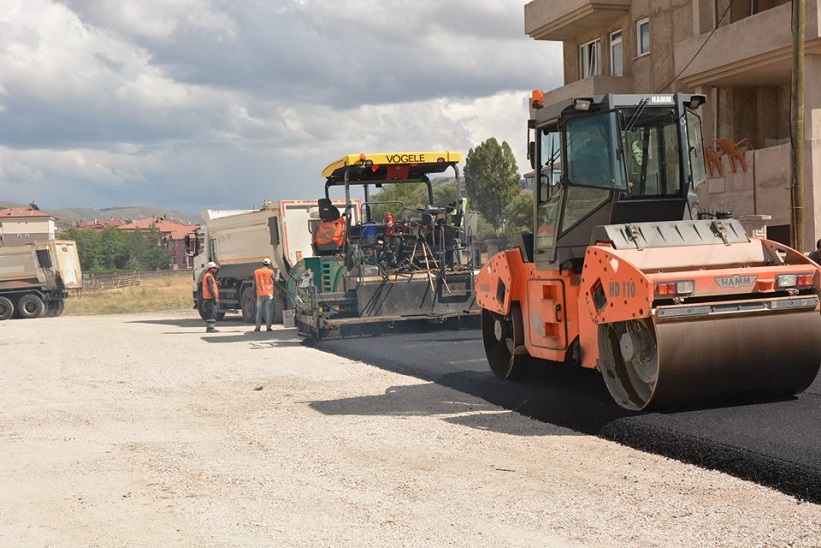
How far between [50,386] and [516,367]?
5779 mm

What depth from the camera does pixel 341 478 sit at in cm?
627

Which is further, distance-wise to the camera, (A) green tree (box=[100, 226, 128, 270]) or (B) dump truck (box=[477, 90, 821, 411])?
(A) green tree (box=[100, 226, 128, 270])

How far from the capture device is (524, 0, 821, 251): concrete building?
17750 millimetres

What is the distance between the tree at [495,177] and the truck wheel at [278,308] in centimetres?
4390

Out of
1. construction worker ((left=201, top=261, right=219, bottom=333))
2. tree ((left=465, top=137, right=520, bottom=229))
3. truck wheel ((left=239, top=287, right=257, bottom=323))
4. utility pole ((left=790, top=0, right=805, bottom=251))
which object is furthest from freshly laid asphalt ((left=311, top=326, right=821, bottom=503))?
tree ((left=465, top=137, right=520, bottom=229))

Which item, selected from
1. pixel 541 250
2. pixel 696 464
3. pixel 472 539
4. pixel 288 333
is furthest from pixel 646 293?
pixel 288 333


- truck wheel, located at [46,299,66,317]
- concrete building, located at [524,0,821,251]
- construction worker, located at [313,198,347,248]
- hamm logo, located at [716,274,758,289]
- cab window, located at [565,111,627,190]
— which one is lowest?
truck wheel, located at [46,299,66,317]

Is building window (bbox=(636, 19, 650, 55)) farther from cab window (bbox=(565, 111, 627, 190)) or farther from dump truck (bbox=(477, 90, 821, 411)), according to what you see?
cab window (bbox=(565, 111, 627, 190))

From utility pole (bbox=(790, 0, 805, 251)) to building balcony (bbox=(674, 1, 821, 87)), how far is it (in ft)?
9.94

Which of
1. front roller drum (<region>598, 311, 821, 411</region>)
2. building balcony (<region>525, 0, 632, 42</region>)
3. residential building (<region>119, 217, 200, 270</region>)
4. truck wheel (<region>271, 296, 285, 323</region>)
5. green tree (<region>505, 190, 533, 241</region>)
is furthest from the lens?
residential building (<region>119, 217, 200, 270</region>)

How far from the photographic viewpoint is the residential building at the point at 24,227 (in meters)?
127

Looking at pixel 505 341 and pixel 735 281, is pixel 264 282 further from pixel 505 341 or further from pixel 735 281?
pixel 735 281

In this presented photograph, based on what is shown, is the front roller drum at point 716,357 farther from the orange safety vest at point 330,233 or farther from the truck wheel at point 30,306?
the truck wheel at point 30,306

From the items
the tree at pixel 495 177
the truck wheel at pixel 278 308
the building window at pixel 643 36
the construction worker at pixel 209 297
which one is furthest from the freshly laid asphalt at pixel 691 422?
the tree at pixel 495 177
